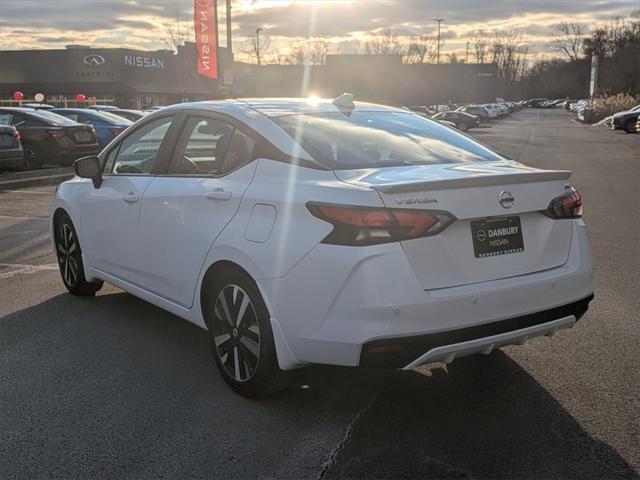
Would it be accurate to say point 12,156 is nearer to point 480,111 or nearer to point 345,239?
point 345,239

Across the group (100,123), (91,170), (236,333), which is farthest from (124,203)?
(100,123)

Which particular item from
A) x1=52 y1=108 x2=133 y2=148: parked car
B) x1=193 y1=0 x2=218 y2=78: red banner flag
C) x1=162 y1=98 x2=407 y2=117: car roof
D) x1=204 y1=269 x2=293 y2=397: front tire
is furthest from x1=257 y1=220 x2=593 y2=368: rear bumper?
x1=193 y1=0 x2=218 y2=78: red banner flag

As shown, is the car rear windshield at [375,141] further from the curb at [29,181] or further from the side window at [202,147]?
the curb at [29,181]

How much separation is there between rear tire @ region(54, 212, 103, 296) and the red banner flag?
916 inches

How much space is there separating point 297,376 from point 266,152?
4.10 ft

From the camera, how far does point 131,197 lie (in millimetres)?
4805

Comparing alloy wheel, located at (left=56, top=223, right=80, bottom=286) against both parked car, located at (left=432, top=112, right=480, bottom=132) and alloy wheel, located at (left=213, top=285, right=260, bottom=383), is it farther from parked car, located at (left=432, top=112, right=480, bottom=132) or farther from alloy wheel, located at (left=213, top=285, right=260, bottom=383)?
parked car, located at (left=432, top=112, right=480, bottom=132)

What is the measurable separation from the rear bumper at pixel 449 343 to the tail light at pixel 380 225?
0.46m

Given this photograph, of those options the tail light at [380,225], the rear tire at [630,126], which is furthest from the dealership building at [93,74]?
the tail light at [380,225]

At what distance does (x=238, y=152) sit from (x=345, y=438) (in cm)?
172

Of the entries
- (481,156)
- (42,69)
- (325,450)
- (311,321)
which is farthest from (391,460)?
(42,69)

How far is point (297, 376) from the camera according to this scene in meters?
3.84

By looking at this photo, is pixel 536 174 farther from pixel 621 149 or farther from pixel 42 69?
pixel 42 69

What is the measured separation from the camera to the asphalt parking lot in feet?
10.2
